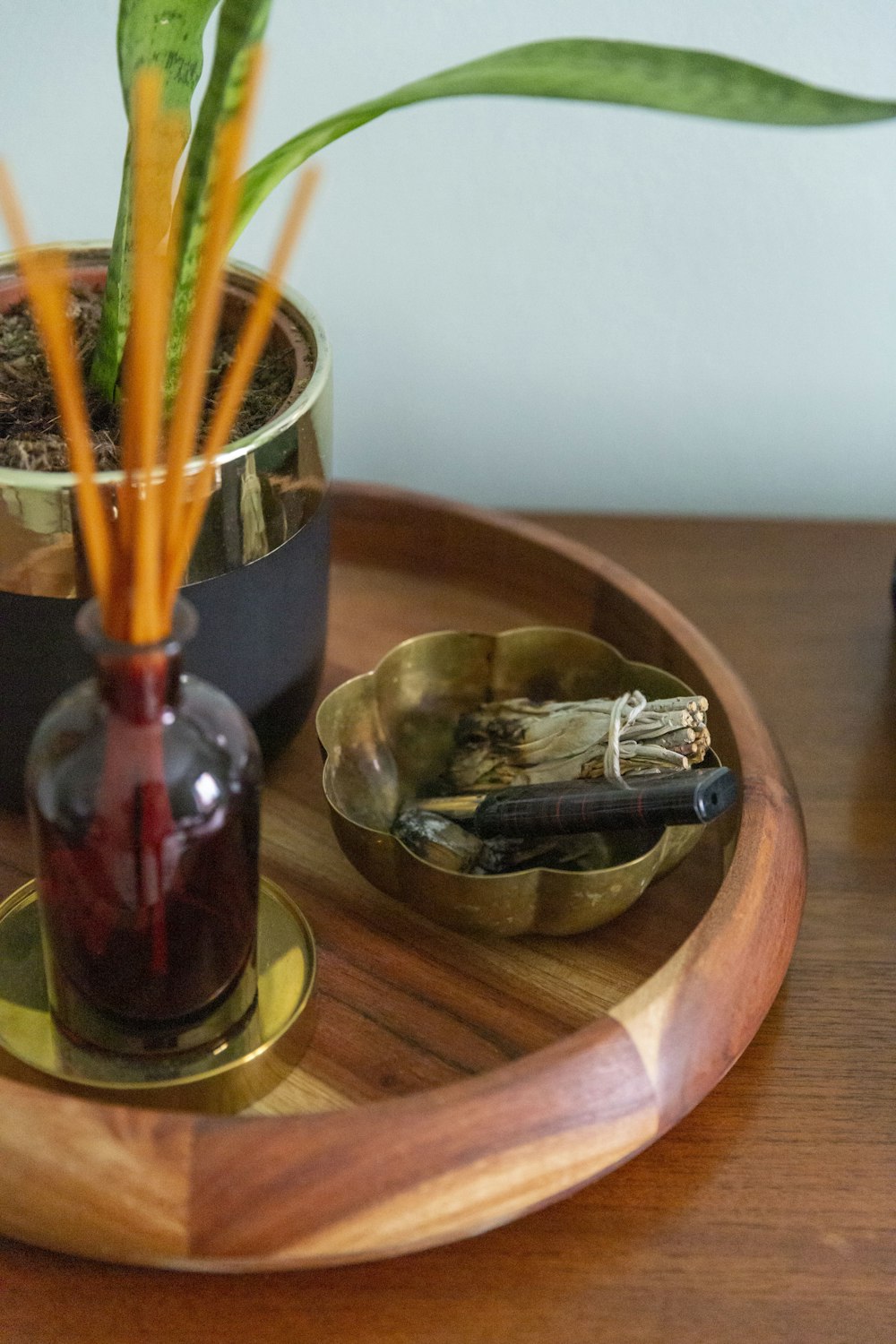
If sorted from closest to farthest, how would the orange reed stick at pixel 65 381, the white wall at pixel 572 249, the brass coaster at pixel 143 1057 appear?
1. the orange reed stick at pixel 65 381
2. the brass coaster at pixel 143 1057
3. the white wall at pixel 572 249

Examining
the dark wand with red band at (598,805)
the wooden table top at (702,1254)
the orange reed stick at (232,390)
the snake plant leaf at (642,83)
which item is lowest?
the wooden table top at (702,1254)

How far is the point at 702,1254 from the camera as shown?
36 centimetres

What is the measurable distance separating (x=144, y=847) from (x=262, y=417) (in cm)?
17

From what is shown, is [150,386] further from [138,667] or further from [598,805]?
[598,805]

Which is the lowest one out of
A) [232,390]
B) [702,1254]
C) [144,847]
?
[702,1254]

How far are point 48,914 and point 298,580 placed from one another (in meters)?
0.15

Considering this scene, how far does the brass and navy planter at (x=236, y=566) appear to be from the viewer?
391mm

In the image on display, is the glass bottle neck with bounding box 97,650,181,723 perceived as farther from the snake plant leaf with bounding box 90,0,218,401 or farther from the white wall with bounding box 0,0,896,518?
the white wall with bounding box 0,0,896,518

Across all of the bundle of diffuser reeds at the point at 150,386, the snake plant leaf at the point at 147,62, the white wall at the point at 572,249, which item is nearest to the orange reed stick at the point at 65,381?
the bundle of diffuser reeds at the point at 150,386

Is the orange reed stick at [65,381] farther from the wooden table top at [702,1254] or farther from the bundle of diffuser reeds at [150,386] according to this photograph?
the wooden table top at [702,1254]

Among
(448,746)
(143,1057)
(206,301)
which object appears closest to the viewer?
(206,301)

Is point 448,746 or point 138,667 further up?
point 138,667

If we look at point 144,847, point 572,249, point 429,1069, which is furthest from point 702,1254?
point 572,249

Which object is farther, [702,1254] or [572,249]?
[572,249]
